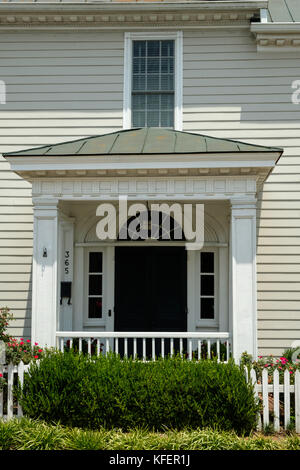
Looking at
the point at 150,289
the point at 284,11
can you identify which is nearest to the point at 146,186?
the point at 150,289

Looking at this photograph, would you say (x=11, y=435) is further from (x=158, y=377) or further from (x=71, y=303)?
(x=71, y=303)

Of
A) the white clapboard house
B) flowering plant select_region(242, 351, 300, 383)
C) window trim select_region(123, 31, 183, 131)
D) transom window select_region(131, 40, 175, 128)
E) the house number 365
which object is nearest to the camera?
flowering plant select_region(242, 351, 300, 383)

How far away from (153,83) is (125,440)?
7.58 m

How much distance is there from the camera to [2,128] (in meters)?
10.3

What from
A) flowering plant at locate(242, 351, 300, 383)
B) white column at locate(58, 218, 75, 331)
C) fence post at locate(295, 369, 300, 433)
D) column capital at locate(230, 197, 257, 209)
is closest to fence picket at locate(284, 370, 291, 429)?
fence post at locate(295, 369, 300, 433)

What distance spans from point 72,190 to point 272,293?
4.62m

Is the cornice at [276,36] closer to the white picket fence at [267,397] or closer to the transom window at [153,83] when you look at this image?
the transom window at [153,83]

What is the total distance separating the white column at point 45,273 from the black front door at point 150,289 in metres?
2.14

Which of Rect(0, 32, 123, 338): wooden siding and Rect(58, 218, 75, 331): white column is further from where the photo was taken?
Rect(0, 32, 123, 338): wooden siding

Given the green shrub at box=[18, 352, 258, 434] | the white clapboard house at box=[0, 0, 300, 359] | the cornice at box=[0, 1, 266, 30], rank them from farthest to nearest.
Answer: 1. the cornice at box=[0, 1, 266, 30]
2. the white clapboard house at box=[0, 0, 300, 359]
3. the green shrub at box=[18, 352, 258, 434]

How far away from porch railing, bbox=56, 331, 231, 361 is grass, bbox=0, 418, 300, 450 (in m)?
1.38

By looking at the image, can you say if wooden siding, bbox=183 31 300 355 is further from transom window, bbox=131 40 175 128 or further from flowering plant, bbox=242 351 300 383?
flowering plant, bbox=242 351 300 383

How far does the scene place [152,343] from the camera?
7.92m

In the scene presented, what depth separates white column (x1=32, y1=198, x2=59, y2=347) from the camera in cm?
793
